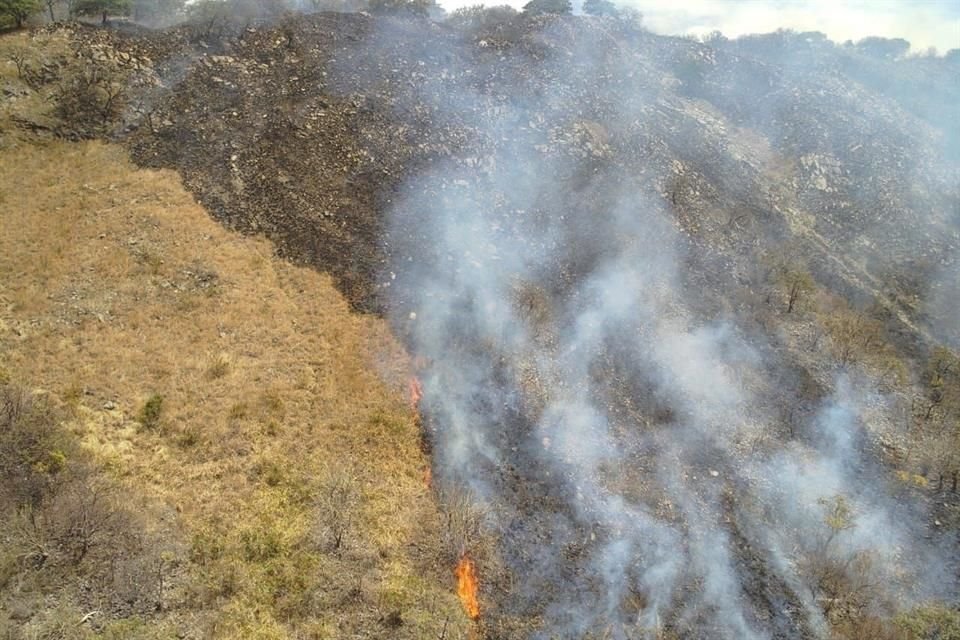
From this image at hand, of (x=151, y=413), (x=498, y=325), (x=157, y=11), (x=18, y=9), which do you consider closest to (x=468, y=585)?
(x=498, y=325)

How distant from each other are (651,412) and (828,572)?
19.1 ft

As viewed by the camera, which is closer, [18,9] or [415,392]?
[415,392]

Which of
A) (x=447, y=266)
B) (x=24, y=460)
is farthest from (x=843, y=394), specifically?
(x=24, y=460)

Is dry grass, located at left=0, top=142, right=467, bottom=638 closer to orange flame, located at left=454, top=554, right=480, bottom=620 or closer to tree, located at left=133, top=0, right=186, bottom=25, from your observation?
orange flame, located at left=454, top=554, right=480, bottom=620

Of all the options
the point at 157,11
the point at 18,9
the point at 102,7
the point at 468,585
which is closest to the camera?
the point at 468,585

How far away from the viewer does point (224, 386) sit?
15125mm

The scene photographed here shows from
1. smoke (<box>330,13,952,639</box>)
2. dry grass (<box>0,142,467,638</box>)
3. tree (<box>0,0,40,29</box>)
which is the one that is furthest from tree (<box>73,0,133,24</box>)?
smoke (<box>330,13,952,639</box>)

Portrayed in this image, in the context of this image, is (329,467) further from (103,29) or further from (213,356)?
(103,29)

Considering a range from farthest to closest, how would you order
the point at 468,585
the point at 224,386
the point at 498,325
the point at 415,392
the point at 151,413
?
the point at 498,325
the point at 415,392
the point at 224,386
the point at 151,413
the point at 468,585

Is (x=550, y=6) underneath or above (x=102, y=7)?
above

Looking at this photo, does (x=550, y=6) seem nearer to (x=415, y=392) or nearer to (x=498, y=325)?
(x=498, y=325)

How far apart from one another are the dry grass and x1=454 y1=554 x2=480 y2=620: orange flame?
39cm

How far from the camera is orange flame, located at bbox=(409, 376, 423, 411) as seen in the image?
640 inches

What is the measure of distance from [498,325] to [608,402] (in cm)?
426
